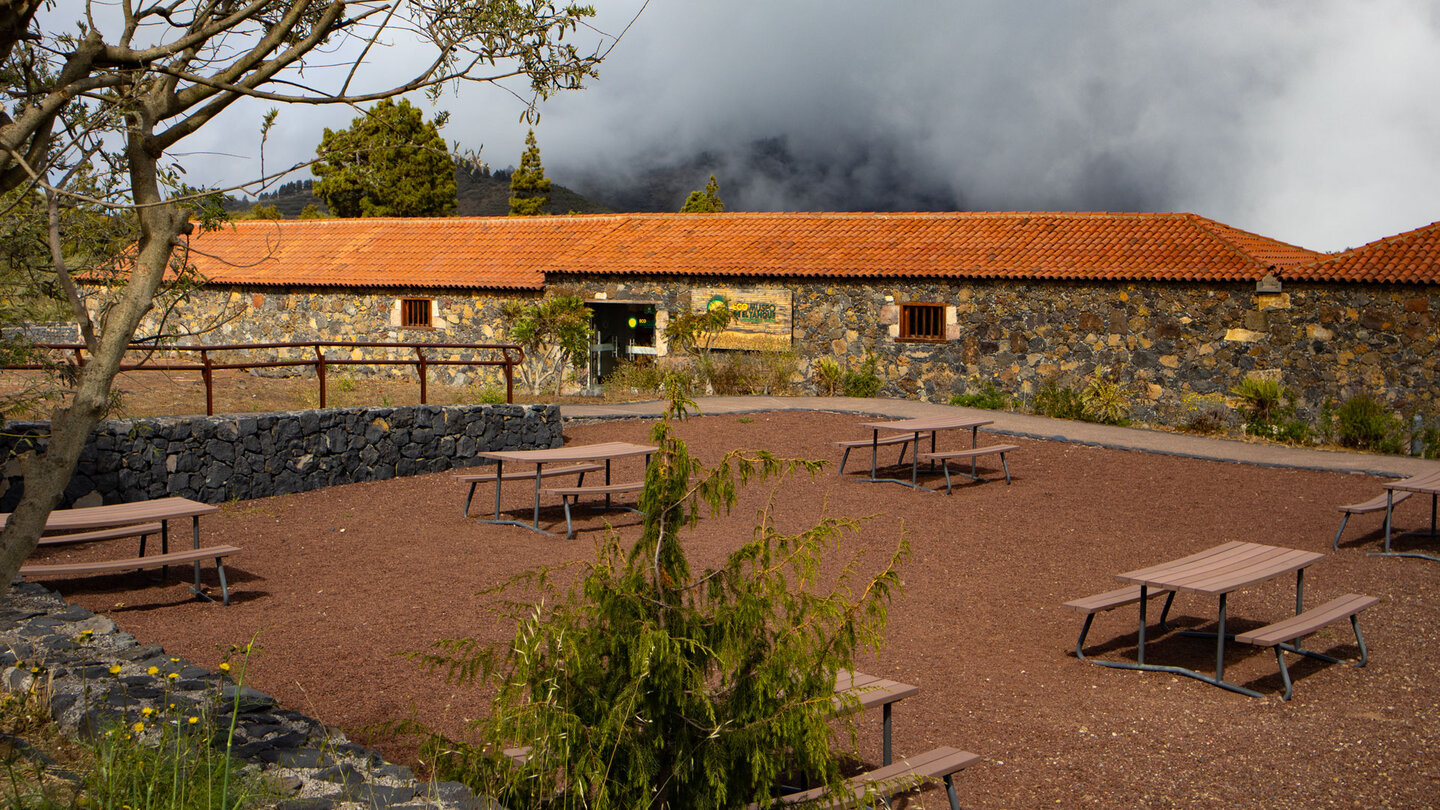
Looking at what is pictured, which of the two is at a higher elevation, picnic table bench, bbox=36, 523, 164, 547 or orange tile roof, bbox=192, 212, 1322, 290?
orange tile roof, bbox=192, 212, 1322, 290

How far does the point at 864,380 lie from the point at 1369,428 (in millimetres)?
7816

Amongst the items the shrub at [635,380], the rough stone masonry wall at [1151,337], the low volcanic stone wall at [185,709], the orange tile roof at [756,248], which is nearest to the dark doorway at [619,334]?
the orange tile roof at [756,248]

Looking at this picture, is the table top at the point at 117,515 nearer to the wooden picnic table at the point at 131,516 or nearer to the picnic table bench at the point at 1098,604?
the wooden picnic table at the point at 131,516

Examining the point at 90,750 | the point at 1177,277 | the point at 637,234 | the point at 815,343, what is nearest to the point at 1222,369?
the point at 1177,277

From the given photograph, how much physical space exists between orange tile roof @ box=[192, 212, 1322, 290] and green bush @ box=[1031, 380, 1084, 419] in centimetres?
186

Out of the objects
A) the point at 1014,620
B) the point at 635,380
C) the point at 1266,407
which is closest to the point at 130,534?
the point at 1014,620

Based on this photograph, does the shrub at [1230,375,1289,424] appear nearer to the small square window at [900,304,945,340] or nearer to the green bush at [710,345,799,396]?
the small square window at [900,304,945,340]

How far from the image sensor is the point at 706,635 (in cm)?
350

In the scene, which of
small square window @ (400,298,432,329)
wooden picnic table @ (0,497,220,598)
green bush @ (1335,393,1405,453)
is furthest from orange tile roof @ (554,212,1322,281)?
wooden picnic table @ (0,497,220,598)

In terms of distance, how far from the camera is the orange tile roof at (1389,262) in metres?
15.8

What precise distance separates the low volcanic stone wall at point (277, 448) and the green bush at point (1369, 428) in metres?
11.4

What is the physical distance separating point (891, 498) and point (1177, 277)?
895 cm

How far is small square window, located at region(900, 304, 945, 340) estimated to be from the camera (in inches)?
746

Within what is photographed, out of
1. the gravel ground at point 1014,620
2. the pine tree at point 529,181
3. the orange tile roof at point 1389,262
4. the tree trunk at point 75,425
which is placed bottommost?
the gravel ground at point 1014,620
